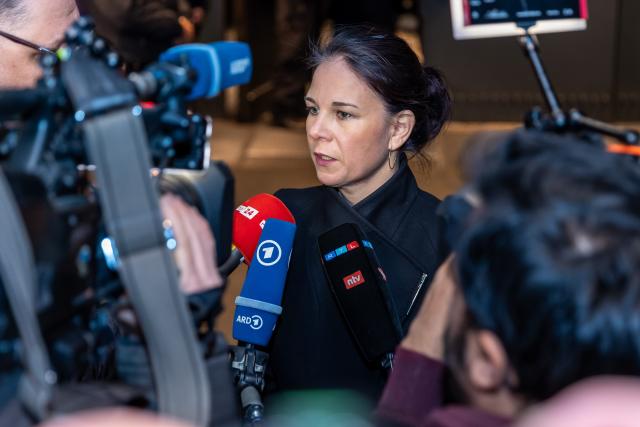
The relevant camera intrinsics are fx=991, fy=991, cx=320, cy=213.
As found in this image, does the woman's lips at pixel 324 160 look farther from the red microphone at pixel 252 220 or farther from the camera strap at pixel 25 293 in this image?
the camera strap at pixel 25 293

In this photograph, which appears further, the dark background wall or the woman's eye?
the dark background wall

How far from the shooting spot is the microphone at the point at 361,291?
171cm

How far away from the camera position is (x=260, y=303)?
1.78 meters

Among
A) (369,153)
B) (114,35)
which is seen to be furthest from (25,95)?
(114,35)

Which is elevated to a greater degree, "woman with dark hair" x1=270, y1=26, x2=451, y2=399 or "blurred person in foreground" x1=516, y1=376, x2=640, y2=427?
"blurred person in foreground" x1=516, y1=376, x2=640, y2=427

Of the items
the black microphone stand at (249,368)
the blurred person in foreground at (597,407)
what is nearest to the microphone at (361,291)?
the black microphone stand at (249,368)

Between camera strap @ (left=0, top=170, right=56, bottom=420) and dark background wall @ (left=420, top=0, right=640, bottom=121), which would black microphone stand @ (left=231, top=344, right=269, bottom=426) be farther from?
dark background wall @ (left=420, top=0, right=640, bottom=121)

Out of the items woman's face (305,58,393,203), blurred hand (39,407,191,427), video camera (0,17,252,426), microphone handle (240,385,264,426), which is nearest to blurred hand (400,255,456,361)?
video camera (0,17,252,426)

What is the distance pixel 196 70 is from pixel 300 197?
980mm

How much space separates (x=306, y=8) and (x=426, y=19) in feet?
3.28

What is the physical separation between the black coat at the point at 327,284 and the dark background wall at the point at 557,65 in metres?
5.84

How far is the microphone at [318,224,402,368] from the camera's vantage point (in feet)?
5.62

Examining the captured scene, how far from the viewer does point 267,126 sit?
8281 millimetres

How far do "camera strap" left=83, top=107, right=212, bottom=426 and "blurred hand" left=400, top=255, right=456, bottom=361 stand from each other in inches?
11.2
